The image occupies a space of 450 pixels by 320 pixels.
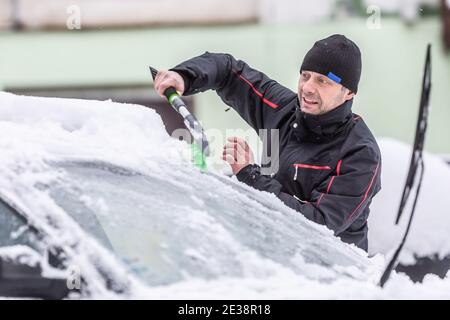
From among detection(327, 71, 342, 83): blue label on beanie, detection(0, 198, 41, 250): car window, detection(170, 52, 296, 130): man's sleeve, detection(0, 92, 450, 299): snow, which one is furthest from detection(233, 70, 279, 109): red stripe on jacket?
detection(0, 198, 41, 250): car window

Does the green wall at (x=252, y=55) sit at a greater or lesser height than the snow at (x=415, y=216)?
lesser

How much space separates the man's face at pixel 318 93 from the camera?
8.72 feet

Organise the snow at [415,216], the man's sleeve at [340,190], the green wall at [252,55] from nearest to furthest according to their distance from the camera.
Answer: the man's sleeve at [340,190] < the snow at [415,216] < the green wall at [252,55]

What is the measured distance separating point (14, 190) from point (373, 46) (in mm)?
5768

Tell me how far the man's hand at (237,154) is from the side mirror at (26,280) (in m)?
0.87

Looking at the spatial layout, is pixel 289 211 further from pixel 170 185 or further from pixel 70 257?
pixel 70 257

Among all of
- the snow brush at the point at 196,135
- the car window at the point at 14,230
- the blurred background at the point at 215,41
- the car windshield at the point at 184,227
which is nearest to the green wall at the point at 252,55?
the blurred background at the point at 215,41

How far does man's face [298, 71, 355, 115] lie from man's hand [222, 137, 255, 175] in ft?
0.99

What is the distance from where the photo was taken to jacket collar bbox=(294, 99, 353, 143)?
8.79ft

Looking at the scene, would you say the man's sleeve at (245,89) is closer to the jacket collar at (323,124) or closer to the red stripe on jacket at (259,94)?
the red stripe on jacket at (259,94)

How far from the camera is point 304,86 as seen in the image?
8.77ft

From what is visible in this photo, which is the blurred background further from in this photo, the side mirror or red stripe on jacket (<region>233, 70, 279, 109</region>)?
the side mirror

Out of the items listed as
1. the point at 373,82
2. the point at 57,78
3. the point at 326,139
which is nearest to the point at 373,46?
the point at 373,82

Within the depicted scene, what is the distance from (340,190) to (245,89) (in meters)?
0.63
